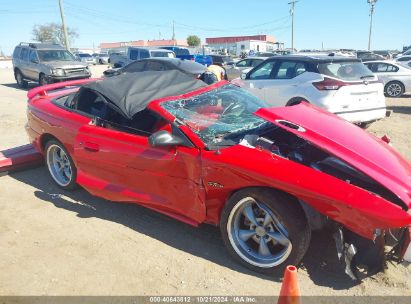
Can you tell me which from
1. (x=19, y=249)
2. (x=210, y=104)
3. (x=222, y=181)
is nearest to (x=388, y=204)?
(x=222, y=181)

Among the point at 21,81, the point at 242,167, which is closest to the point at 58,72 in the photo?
the point at 21,81

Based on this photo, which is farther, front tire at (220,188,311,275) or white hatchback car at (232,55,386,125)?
white hatchback car at (232,55,386,125)

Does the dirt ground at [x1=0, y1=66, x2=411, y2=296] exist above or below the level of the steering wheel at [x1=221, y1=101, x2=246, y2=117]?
below

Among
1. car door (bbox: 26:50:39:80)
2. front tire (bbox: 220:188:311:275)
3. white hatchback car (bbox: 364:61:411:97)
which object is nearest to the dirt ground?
front tire (bbox: 220:188:311:275)

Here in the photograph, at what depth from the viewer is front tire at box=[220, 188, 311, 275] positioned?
9.12ft

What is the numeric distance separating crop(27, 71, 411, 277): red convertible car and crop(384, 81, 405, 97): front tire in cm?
1105

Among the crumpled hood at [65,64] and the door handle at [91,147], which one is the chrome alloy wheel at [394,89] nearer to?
the crumpled hood at [65,64]

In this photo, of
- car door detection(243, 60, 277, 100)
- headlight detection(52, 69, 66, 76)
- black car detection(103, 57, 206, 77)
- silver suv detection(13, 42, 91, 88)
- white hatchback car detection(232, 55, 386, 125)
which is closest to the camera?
white hatchback car detection(232, 55, 386, 125)

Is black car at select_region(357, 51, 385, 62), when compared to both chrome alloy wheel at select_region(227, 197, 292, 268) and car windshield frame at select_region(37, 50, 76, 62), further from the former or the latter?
chrome alloy wheel at select_region(227, 197, 292, 268)

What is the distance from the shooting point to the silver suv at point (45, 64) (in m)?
14.7

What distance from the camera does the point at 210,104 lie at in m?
3.79

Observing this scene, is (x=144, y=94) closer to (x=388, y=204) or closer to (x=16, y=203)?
(x=16, y=203)

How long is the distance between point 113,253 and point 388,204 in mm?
2368

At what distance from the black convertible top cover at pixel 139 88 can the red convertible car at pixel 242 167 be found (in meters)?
0.01
